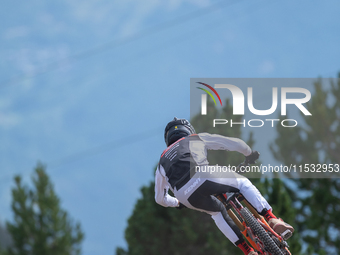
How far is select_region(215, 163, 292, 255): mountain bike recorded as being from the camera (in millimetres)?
6355

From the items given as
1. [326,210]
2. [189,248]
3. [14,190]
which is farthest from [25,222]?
[326,210]

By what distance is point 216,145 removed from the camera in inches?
274

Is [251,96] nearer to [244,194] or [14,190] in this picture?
[244,194]

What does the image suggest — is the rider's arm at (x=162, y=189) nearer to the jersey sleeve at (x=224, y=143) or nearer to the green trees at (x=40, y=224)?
the jersey sleeve at (x=224, y=143)

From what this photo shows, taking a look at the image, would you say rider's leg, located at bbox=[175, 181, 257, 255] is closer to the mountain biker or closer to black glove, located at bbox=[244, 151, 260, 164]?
the mountain biker

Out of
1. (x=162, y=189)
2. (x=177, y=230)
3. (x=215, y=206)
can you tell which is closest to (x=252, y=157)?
(x=215, y=206)

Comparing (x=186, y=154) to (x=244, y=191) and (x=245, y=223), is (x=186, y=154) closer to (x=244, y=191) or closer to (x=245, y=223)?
(x=244, y=191)

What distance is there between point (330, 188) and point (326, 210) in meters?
1.45

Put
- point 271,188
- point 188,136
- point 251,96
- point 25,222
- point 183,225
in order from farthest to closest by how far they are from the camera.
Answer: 1. point 25,222
2. point 183,225
3. point 271,188
4. point 251,96
5. point 188,136

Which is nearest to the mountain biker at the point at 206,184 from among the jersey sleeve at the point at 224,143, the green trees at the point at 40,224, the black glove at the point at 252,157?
the jersey sleeve at the point at 224,143

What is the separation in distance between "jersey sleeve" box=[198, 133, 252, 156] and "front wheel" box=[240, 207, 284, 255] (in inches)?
35.6

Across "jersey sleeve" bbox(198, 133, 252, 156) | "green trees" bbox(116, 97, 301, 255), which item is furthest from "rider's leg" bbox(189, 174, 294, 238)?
"green trees" bbox(116, 97, 301, 255)

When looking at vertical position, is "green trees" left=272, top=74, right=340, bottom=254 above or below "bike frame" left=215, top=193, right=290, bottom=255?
above

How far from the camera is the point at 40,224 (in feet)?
109
